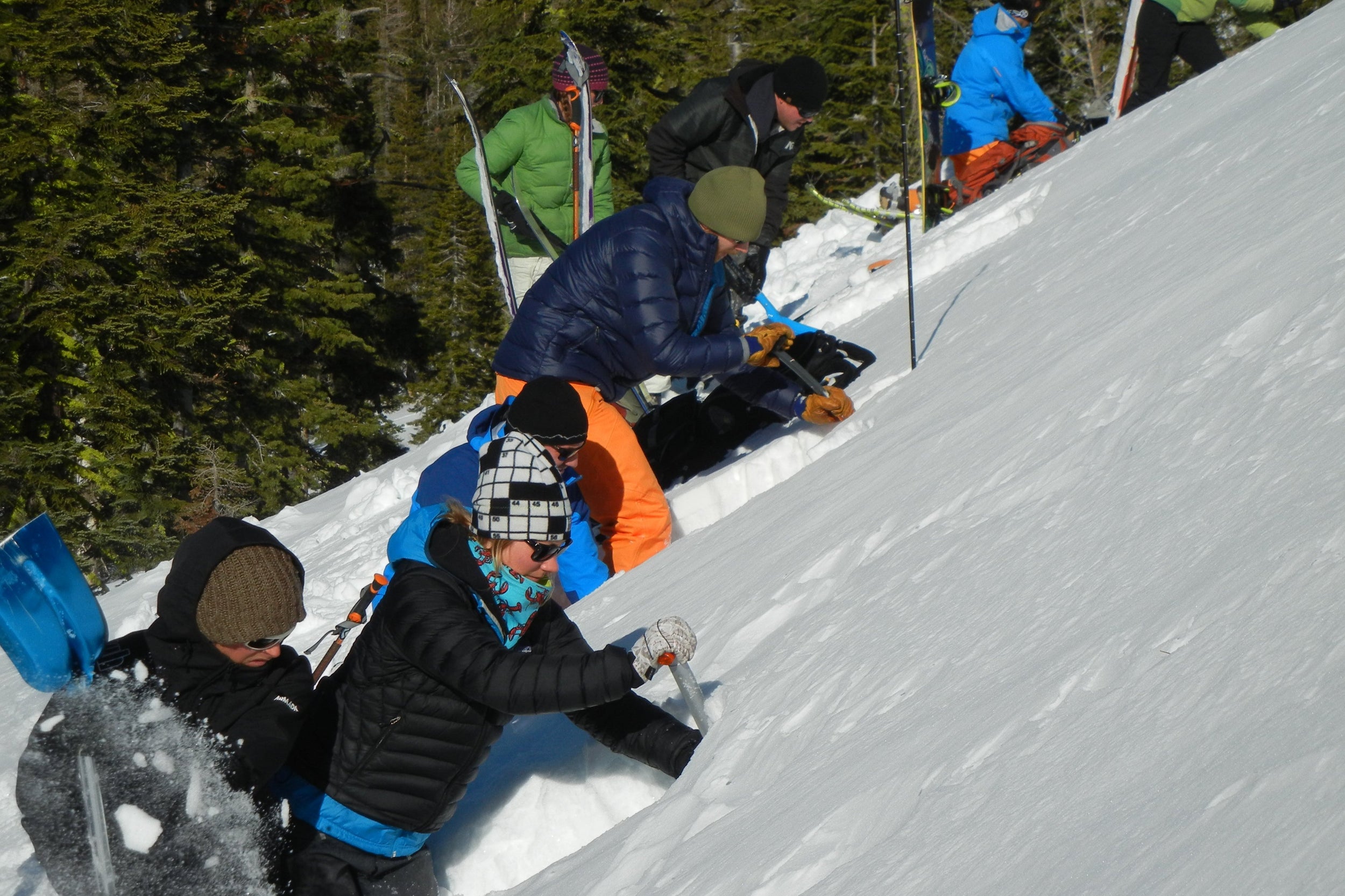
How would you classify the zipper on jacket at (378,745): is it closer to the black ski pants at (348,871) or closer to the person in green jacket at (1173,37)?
the black ski pants at (348,871)

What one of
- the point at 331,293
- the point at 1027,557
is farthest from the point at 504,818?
the point at 331,293

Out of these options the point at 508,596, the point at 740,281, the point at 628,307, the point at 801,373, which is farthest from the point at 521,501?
the point at 740,281

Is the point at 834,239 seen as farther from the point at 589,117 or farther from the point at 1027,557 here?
the point at 1027,557

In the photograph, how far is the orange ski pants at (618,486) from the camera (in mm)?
4047

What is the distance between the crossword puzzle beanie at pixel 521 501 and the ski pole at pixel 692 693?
391 mm

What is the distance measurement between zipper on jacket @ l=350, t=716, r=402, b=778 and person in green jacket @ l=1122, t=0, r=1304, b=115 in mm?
7772

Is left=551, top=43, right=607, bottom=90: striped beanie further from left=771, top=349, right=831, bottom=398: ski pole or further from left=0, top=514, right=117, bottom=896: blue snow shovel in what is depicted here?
left=0, top=514, right=117, bottom=896: blue snow shovel

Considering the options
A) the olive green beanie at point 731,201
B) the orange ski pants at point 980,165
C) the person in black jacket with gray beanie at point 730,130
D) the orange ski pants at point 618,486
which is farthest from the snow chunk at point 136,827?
the orange ski pants at point 980,165

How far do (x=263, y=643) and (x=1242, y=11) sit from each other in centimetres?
912

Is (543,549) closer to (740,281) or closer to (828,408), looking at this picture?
(828,408)

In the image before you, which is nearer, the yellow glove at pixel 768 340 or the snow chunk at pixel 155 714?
the snow chunk at pixel 155 714

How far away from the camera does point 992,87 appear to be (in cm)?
860

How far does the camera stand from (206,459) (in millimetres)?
12891

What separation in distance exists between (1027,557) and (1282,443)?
20.8 inches
